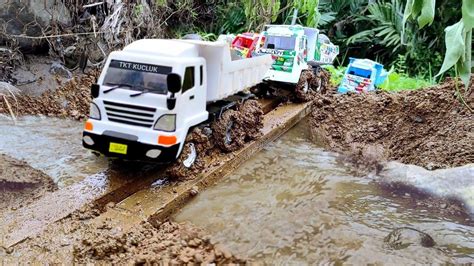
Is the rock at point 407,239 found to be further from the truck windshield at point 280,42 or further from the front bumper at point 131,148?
the truck windshield at point 280,42

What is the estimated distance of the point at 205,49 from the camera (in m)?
6.02

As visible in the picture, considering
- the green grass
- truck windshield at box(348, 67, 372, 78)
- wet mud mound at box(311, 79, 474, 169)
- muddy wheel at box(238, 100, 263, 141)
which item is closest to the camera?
wet mud mound at box(311, 79, 474, 169)

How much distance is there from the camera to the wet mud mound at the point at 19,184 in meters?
4.86

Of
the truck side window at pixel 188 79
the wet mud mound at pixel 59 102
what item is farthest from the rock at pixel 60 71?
the truck side window at pixel 188 79

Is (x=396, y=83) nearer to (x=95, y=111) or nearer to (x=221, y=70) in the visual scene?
(x=221, y=70)

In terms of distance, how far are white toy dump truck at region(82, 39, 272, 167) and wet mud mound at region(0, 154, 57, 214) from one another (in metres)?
0.70

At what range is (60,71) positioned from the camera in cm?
906

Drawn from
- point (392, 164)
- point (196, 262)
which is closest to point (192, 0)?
point (392, 164)

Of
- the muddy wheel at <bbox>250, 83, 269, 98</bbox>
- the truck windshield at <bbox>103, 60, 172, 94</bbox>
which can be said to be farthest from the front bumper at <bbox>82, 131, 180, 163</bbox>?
the muddy wheel at <bbox>250, 83, 269, 98</bbox>

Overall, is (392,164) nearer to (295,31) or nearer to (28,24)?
(295,31)

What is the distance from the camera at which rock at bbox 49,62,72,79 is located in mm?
9000

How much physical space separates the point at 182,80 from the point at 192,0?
28.1 feet

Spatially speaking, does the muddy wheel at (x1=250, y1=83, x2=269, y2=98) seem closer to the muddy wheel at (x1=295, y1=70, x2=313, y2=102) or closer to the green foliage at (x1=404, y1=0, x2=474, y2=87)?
the muddy wheel at (x1=295, y1=70, x2=313, y2=102)

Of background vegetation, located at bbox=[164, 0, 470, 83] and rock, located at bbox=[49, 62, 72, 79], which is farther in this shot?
background vegetation, located at bbox=[164, 0, 470, 83]
